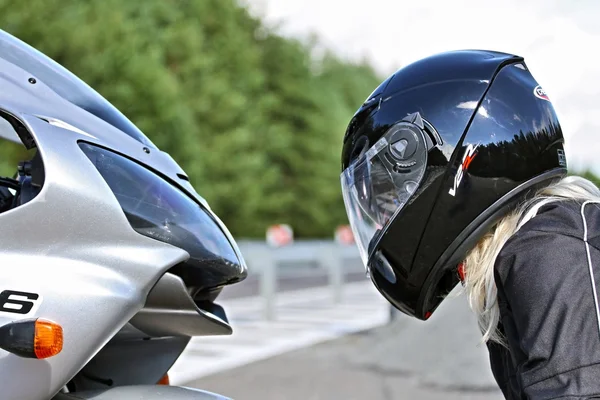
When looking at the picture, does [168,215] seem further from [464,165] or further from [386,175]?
[464,165]

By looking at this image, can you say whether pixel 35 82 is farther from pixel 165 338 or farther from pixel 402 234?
pixel 402 234

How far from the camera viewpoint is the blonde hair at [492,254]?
6.16 feet

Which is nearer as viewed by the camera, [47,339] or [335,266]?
[47,339]

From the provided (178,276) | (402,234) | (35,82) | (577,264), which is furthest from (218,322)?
(577,264)

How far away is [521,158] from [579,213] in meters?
0.27

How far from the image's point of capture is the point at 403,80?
6.97ft

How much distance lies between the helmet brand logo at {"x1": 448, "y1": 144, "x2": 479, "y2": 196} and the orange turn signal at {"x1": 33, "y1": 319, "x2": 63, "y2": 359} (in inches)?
39.7

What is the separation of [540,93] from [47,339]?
1.43 metres

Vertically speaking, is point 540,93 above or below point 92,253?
above

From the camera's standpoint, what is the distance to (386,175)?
2.04 m

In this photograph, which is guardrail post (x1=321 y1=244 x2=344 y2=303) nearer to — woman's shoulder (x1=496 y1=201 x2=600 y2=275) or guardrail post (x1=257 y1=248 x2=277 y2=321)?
guardrail post (x1=257 y1=248 x2=277 y2=321)

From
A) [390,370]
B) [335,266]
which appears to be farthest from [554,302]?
[335,266]

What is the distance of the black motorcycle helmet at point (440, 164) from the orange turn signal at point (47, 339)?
83 cm

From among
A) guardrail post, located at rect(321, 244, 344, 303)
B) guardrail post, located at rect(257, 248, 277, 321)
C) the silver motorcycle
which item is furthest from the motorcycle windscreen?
guardrail post, located at rect(321, 244, 344, 303)
